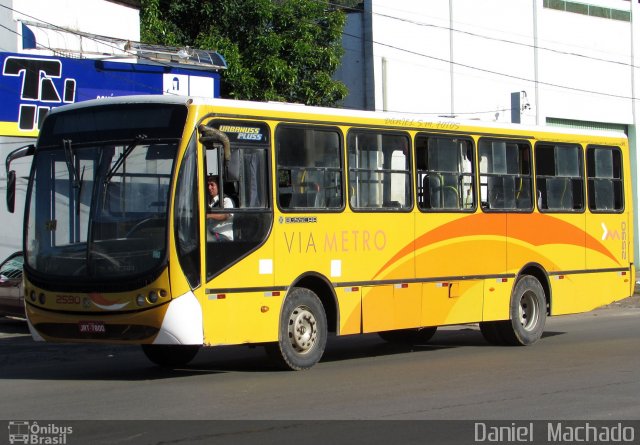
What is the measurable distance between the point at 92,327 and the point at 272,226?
236 centimetres

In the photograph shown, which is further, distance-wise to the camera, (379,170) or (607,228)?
(607,228)

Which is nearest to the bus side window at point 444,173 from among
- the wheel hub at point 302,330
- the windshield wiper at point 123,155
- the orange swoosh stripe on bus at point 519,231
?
the orange swoosh stripe on bus at point 519,231

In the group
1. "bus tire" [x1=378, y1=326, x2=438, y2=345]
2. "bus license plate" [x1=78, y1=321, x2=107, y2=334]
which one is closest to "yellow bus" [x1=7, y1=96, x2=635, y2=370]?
"bus license plate" [x1=78, y1=321, x2=107, y2=334]

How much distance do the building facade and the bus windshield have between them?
16.5 m

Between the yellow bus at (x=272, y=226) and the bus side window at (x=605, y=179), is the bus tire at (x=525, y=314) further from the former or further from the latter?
the bus side window at (x=605, y=179)

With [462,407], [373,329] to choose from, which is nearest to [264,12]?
[373,329]

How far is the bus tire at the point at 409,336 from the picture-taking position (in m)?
16.5

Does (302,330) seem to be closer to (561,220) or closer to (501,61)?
(561,220)

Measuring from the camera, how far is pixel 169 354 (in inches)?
528

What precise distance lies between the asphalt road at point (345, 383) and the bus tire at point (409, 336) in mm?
235

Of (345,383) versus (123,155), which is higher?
(123,155)

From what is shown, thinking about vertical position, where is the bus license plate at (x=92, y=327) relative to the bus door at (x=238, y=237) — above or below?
below

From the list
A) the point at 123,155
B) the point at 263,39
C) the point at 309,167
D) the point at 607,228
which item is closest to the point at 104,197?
the point at 123,155
